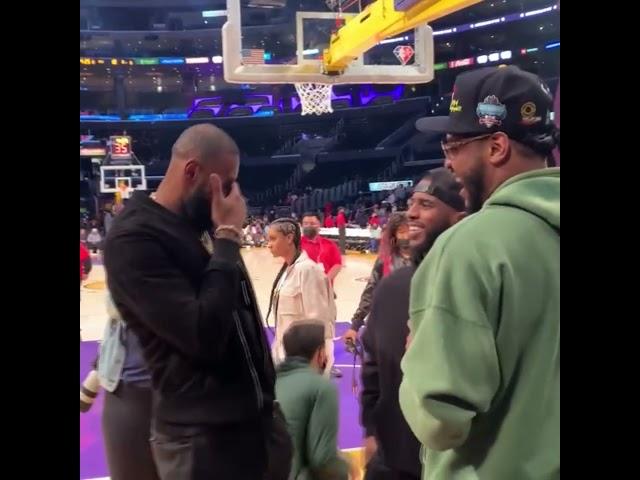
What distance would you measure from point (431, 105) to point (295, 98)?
16.3 ft

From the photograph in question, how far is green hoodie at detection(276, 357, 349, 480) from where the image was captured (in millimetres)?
2133

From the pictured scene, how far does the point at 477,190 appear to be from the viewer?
1358mm

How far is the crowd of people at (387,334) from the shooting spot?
1.12 metres

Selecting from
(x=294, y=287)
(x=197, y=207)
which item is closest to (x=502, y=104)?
(x=197, y=207)

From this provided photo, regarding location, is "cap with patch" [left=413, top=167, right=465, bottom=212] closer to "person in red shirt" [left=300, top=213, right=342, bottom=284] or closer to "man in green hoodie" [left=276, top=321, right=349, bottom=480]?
"man in green hoodie" [left=276, top=321, right=349, bottom=480]

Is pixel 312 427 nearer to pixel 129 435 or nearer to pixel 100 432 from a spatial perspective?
pixel 129 435

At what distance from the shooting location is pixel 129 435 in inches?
77.7

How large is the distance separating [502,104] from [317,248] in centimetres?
442

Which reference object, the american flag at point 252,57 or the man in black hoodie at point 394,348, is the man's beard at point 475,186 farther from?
the american flag at point 252,57

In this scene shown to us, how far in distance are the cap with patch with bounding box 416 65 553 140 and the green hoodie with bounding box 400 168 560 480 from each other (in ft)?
0.70

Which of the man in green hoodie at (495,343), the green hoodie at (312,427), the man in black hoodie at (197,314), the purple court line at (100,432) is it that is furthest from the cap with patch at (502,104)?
the purple court line at (100,432)

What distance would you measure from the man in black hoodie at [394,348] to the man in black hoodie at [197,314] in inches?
21.4
